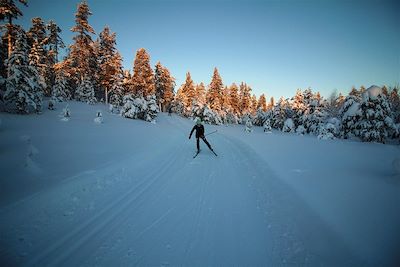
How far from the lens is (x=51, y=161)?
321 inches

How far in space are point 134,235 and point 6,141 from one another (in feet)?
34.1

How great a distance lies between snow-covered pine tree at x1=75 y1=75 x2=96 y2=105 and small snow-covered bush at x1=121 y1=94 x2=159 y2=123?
1080 cm

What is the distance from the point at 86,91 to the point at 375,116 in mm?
44766

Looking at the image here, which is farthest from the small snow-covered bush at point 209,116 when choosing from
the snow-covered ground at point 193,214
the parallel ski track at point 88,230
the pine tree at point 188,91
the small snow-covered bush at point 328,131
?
the parallel ski track at point 88,230

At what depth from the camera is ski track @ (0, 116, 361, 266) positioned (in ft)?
11.4

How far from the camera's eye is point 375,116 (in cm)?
2247

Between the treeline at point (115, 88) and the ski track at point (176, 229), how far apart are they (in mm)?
18950

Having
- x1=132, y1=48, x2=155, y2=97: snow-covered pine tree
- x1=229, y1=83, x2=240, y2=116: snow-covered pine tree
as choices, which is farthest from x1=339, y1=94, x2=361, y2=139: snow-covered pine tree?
x1=229, y1=83, x2=240, y2=116: snow-covered pine tree

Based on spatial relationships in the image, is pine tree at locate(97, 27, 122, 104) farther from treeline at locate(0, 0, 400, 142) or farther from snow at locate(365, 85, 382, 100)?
snow at locate(365, 85, 382, 100)

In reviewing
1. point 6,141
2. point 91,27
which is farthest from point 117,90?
point 6,141

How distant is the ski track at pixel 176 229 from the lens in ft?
11.4

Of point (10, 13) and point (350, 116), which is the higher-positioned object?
point (10, 13)

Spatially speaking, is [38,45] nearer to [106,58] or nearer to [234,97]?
[106,58]

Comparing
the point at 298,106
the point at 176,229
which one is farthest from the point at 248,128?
the point at 176,229
